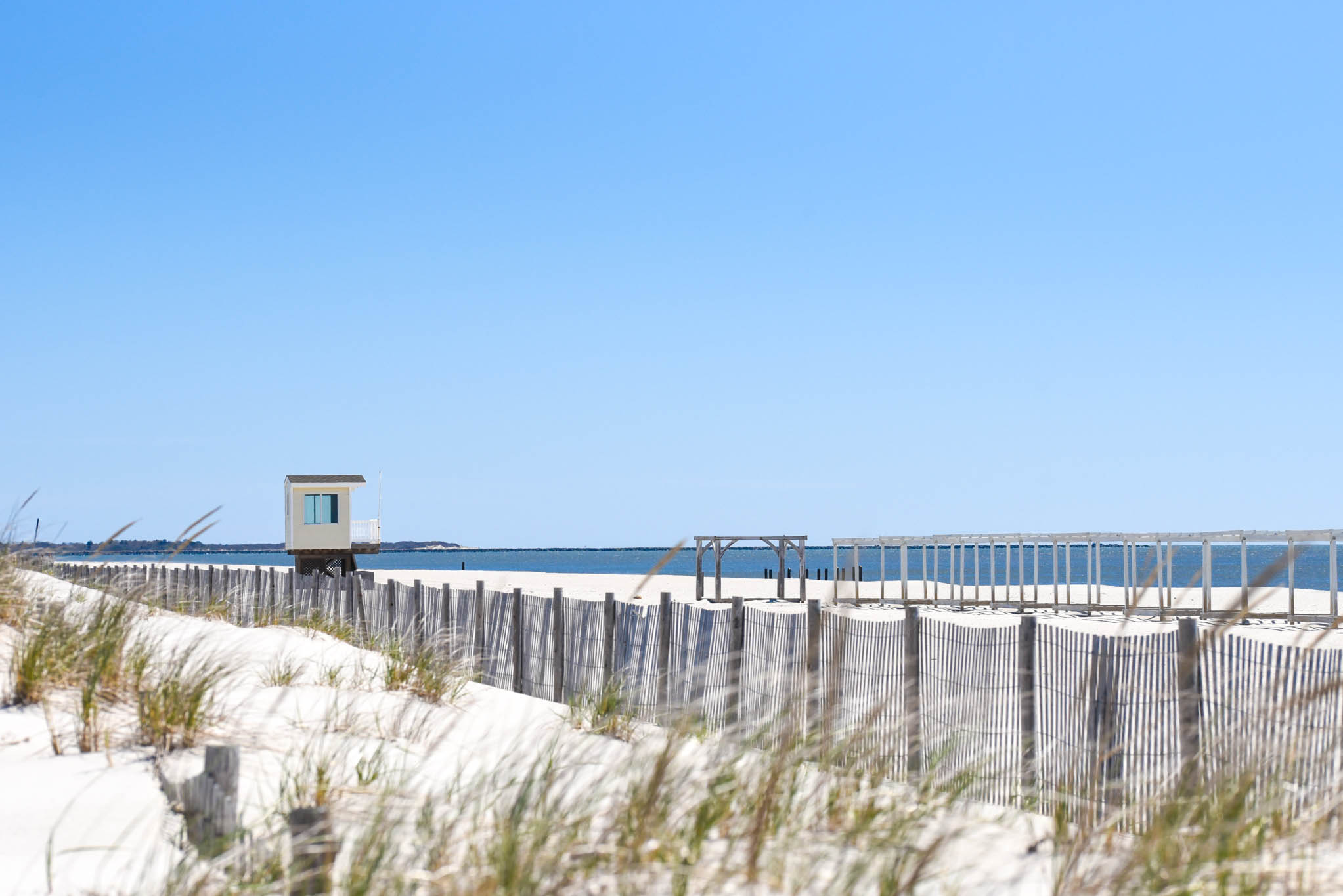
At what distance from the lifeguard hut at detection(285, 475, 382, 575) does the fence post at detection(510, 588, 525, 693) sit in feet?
80.1

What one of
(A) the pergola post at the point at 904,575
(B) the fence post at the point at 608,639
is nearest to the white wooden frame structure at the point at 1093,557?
(A) the pergola post at the point at 904,575

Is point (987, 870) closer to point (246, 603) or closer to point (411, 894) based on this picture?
point (411, 894)

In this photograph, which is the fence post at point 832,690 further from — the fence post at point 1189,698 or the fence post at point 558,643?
the fence post at point 558,643

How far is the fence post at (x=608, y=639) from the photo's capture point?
1030cm

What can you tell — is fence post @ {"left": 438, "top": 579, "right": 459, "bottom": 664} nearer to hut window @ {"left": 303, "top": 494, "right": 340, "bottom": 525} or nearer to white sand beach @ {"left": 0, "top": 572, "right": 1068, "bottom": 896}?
white sand beach @ {"left": 0, "top": 572, "right": 1068, "bottom": 896}

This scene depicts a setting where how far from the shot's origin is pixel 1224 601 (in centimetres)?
2705

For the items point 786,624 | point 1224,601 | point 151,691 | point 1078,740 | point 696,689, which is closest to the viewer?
point 151,691

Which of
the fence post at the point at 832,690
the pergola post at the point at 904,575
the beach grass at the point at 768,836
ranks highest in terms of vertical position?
the fence post at the point at 832,690

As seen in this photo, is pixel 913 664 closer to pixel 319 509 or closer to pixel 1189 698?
pixel 1189 698

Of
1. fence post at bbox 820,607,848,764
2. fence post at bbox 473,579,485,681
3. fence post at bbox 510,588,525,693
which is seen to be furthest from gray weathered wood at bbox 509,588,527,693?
fence post at bbox 820,607,848,764

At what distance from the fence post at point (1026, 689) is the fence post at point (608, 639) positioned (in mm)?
4315

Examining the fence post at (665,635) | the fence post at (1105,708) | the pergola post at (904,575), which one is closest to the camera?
the fence post at (1105,708)

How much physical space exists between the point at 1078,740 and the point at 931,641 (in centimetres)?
157

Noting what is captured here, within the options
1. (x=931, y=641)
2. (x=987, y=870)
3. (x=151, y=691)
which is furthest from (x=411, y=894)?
(x=931, y=641)
